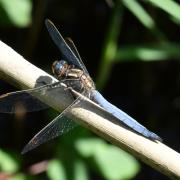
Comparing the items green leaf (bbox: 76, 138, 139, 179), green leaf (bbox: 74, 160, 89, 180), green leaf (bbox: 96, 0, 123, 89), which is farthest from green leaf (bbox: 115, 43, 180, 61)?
green leaf (bbox: 74, 160, 89, 180)

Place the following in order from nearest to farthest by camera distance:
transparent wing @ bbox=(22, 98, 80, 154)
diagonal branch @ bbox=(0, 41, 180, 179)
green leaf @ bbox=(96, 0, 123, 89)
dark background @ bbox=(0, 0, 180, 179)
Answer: diagonal branch @ bbox=(0, 41, 180, 179)
transparent wing @ bbox=(22, 98, 80, 154)
green leaf @ bbox=(96, 0, 123, 89)
dark background @ bbox=(0, 0, 180, 179)

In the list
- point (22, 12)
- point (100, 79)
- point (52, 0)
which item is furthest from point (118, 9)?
point (52, 0)

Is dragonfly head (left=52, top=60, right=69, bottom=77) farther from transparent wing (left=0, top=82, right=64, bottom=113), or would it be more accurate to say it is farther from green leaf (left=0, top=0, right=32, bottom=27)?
green leaf (left=0, top=0, right=32, bottom=27)

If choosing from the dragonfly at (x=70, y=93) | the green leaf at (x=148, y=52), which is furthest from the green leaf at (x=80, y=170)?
the green leaf at (x=148, y=52)

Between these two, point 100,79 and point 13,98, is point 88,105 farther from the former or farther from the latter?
point 100,79

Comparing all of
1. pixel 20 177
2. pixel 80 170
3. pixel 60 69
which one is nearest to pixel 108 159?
pixel 80 170

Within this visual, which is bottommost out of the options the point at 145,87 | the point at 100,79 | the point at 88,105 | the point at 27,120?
the point at 145,87
